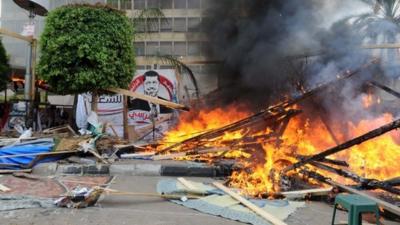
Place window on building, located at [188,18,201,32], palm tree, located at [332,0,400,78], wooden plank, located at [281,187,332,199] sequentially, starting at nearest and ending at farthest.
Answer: wooden plank, located at [281,187,332,199], palm tree, located at [332,0,400,78], window on building, located at [188,18,201,32]

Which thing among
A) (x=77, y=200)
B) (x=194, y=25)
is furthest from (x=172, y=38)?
(x=77, y=200)

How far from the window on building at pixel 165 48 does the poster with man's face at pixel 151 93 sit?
4326 millimetres

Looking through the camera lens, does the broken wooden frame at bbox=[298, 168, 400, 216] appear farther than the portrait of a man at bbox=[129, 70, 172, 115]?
No

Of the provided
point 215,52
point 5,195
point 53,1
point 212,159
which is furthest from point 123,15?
point 53,1

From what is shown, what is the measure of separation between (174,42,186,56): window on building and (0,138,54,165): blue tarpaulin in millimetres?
7310

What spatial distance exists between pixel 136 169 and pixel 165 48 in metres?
10.8

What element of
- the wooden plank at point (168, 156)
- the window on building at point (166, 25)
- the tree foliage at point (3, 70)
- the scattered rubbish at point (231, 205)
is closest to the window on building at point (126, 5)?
the window on building at point (166, 25)

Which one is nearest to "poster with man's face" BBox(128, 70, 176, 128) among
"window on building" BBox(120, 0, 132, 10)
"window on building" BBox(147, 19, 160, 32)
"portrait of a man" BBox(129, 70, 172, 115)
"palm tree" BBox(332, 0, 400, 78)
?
"portrait of a man" BBox(129, 70, 172, 115)

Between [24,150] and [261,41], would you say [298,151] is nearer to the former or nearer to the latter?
[261,41]

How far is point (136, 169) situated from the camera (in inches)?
301

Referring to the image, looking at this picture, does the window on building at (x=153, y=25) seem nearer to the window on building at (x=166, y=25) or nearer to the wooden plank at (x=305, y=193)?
the window on building at (x=166, y=25)

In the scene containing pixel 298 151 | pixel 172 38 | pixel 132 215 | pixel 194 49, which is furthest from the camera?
pixel 172 38

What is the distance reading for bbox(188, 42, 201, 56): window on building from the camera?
12461 mm

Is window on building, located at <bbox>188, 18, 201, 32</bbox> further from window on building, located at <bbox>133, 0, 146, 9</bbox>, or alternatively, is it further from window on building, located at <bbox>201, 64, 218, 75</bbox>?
window on building, located at <bbox>133, 0, 146, 9</bbox>
